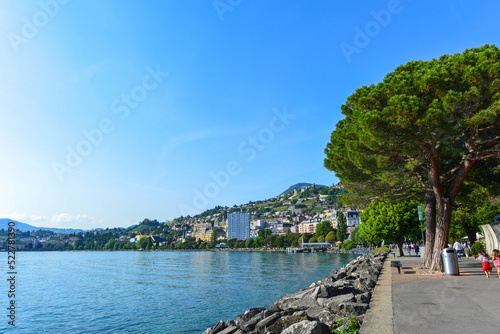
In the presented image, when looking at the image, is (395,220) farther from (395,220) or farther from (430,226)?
(430,226)

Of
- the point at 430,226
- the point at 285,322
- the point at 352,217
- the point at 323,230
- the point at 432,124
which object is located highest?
the point at 352,217

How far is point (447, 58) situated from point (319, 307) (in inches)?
477

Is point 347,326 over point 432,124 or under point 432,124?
under

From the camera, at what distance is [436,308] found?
859cm

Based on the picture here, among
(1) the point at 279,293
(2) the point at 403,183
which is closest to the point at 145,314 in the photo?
(1) the point at 279,293

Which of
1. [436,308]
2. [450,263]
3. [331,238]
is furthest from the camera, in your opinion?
[331,238]

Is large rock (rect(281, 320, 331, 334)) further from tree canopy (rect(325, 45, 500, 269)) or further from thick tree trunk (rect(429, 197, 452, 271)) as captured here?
thick tree trunk (rect(429, 197, 452, 271))

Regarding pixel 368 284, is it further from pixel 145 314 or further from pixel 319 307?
pixel 145 314

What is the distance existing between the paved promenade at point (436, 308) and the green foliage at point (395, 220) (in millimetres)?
22756

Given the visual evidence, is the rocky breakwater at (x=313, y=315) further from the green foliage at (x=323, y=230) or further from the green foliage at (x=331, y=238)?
the green foliage at (x=323, y=230)

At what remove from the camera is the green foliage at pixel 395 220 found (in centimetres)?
3516

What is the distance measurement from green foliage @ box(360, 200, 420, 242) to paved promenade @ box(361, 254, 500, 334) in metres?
22.8

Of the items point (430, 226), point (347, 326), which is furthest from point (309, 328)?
point (430, 226)

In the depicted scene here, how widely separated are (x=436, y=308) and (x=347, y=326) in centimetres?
293
